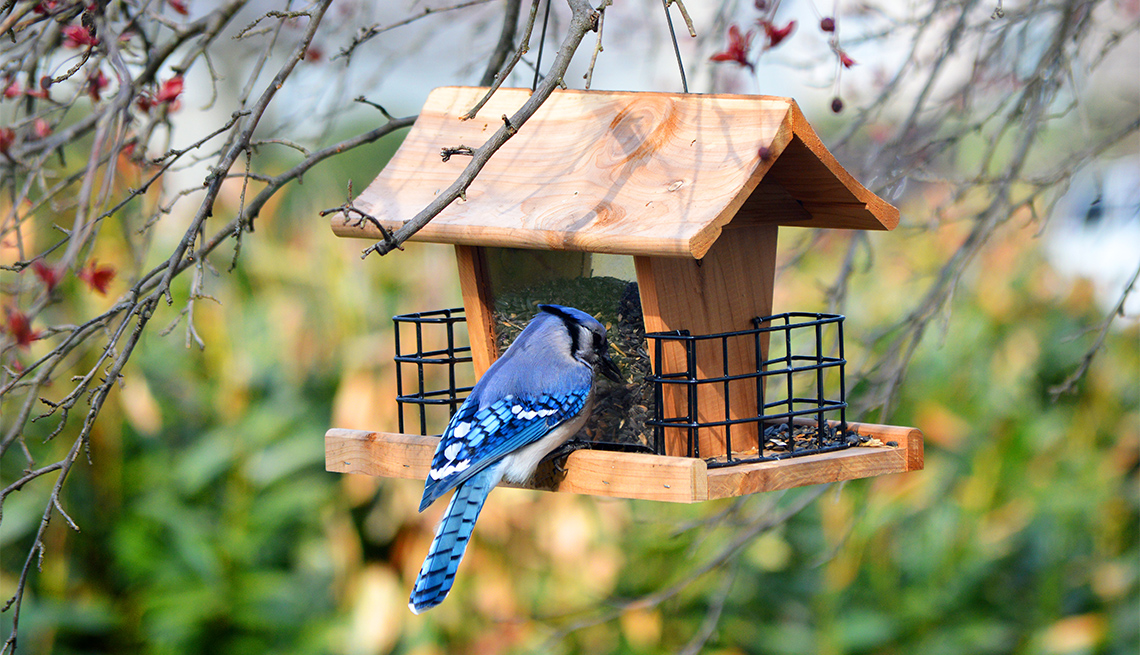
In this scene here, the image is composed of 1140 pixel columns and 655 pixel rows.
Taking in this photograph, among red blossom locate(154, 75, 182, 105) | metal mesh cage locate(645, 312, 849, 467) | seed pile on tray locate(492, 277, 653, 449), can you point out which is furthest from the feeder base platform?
red blossom locate(154, 75, 182, 105)

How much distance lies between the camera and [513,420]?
8.50 feet

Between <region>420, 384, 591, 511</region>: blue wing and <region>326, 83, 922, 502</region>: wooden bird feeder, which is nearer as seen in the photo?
<region>326, 83, 922, 502</region>: wooden bird feeder

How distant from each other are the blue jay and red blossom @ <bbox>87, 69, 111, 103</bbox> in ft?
4.08

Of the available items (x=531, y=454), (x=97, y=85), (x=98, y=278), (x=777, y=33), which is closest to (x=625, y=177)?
(x=777, y=33)

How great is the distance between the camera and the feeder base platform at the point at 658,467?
2363mm

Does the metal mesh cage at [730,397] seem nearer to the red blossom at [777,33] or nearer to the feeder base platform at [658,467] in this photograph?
the feeder base platform at [658,467]

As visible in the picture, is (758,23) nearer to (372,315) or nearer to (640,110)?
(640,110)

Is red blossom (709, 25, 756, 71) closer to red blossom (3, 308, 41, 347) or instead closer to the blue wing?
the blue wing

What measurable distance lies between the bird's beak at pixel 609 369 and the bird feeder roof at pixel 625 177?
441 mm

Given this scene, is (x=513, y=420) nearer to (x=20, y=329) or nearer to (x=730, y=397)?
(x=730, y=397)

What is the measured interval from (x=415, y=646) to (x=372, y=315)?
1.80m

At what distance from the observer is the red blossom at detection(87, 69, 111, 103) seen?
8.89ft

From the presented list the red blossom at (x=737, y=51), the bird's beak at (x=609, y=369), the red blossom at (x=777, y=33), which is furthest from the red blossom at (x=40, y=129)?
the red blossom at (x=777, y=33)

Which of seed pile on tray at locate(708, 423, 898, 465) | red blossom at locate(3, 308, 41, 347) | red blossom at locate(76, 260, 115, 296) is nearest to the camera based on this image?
red blossom at locate(3, 308, 41, 347)
